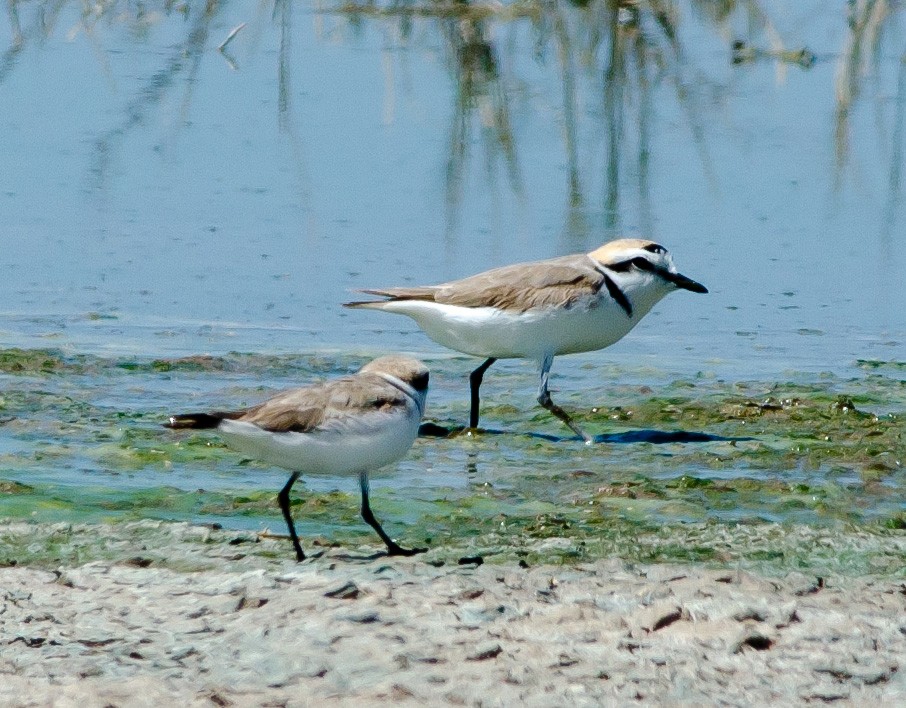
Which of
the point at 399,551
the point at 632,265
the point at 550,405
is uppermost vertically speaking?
the point at 632,265

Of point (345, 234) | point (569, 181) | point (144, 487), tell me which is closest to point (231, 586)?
point (144, 487)

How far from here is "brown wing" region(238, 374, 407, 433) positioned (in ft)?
18.6

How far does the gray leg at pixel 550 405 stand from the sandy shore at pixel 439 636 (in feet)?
7.87

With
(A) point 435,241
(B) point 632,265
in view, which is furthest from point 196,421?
(A) point 435,241

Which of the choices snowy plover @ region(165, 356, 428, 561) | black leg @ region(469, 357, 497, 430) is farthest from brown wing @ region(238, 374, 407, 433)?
black leg @ region(469, 357, 497, 430)

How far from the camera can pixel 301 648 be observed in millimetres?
4938

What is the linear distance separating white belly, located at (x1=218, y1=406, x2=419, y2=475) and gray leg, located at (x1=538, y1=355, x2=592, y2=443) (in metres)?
2.35

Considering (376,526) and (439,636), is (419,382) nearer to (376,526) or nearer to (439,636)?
(376,526)

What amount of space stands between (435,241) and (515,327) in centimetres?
282

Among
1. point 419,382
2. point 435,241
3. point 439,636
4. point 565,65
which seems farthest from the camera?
point 565,65

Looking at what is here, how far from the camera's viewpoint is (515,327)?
8336 millimetres

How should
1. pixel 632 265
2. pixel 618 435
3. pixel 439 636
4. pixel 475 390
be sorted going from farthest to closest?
pixel 632 265 < pixel 475 390 < pixel 618 435 < pixel 439 636

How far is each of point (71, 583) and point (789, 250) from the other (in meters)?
6.63

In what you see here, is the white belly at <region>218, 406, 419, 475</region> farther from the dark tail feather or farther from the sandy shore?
the sandy shore
